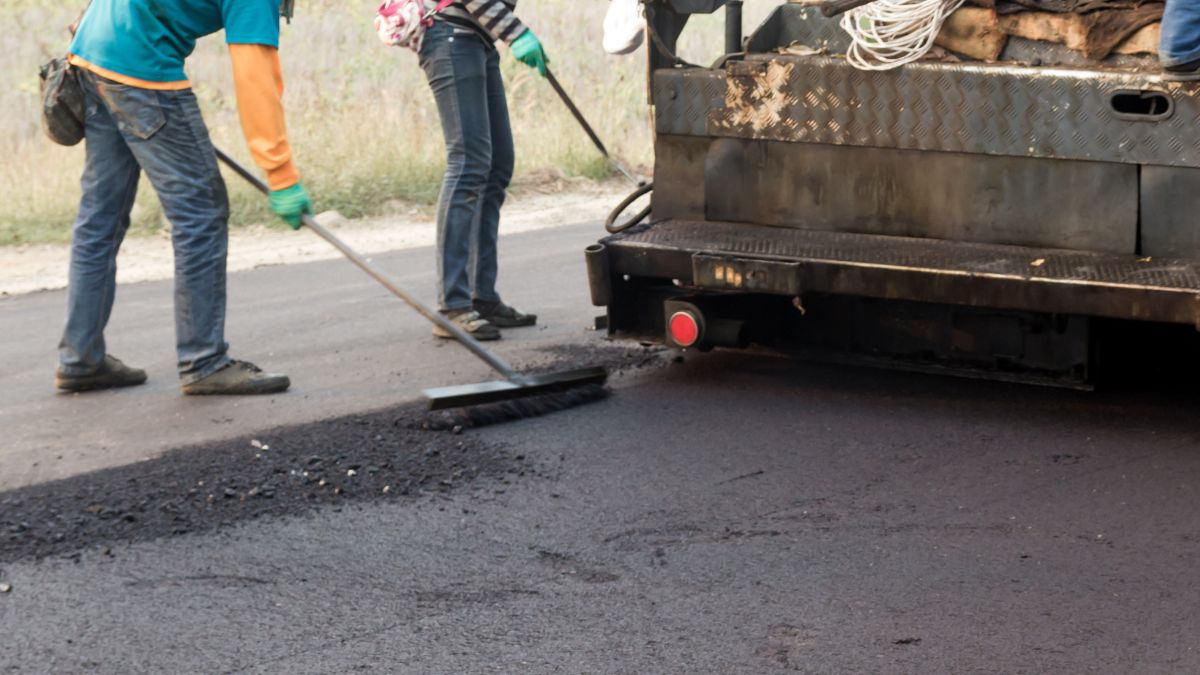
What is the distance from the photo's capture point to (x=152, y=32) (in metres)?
5.56

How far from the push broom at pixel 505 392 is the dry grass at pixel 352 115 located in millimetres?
5092

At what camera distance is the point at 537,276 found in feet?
27.2

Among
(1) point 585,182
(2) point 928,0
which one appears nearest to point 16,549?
(2) point 928,0

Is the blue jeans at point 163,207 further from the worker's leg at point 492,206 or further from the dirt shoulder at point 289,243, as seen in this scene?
the dirt shoulder at point 289,243

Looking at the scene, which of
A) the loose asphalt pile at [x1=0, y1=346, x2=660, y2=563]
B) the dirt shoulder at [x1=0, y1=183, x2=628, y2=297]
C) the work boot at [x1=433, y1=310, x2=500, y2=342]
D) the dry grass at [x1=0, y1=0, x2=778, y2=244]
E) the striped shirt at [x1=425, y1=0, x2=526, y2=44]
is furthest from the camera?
the dry grass at [x1=0, y1=0, x2=778, y2=244]

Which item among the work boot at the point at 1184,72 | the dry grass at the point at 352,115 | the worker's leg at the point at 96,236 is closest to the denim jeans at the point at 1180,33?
the work boot at the point at 1184,72

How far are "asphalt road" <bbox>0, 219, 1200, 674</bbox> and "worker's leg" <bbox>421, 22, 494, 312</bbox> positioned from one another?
649 millimetres

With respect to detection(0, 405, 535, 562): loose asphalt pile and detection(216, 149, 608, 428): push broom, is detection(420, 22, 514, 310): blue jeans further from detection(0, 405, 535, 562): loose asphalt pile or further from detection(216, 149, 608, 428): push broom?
detection(0, 405, 535, 562): loose asphalt pile

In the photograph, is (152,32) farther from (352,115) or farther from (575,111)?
(352,115)

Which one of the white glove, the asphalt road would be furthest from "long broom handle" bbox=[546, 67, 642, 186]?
the asphalt road

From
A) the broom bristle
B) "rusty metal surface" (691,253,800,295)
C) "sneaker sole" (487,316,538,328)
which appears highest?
"rusty metal surface" (691,253,800,295)

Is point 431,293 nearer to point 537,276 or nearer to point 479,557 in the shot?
point 537,276

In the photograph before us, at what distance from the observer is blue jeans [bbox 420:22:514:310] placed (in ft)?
21.3

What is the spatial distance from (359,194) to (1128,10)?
6921 mm
